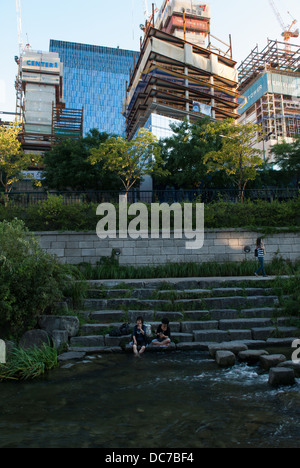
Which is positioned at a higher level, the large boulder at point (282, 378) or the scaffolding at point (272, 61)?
the scaffolding at point (272, 61)

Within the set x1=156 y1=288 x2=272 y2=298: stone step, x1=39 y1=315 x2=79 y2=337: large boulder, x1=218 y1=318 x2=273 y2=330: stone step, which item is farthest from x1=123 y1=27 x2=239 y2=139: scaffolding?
x1=39 y1=315 x2=79 y2=337: large boulder

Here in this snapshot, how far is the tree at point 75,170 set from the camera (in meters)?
23.2

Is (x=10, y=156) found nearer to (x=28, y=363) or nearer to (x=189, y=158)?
(x=189, y=158)

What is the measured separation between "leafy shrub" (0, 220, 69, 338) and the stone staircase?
1.21 meters

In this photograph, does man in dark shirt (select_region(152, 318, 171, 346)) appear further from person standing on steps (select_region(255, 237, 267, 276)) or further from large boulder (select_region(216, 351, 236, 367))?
person standing on steps (select_region(255, 237, 267, 276))

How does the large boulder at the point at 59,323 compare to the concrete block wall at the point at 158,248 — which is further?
the concrete block wall at the point at 158,248

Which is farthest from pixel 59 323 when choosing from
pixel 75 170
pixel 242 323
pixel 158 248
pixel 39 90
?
pixel 39 90

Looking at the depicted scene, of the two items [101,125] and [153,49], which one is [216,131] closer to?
[153,49]

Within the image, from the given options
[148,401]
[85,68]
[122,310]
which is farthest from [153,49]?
[85,68]

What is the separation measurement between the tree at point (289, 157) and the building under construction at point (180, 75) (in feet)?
59.7

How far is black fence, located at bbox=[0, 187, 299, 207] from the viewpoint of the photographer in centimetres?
1479

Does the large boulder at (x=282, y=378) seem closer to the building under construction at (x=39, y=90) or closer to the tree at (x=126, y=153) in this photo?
the tree at (x=126, y=153)

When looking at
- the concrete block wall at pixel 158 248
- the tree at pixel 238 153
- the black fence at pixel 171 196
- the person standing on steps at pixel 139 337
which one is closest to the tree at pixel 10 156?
the black fence at pixel 171 196

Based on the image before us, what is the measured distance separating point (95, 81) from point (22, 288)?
135 metres
